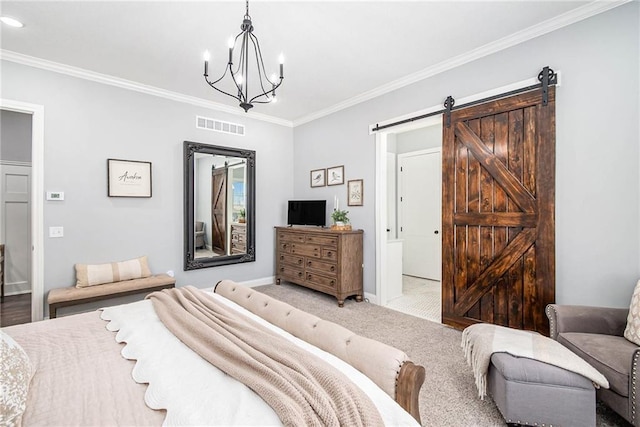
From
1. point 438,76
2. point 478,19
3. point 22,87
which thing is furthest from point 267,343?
point 22,87

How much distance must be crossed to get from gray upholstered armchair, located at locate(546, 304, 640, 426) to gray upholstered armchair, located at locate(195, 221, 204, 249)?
160 inches

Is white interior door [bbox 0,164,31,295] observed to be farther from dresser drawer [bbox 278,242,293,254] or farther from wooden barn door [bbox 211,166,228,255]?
dresser drawer [bbox 278,242,293,254]

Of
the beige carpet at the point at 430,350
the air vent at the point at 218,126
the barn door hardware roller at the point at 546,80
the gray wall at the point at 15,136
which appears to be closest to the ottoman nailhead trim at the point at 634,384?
the beige carpet at the point at 430,350

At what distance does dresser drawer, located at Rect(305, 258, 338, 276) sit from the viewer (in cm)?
Answer: 409

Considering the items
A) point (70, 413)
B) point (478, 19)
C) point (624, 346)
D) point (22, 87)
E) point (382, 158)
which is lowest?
point (624, 346)

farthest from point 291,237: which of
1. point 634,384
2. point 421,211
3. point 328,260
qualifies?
point 634,384

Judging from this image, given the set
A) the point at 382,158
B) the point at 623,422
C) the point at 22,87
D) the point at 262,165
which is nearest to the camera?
the point at 623,422

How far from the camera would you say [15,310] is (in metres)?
3.84

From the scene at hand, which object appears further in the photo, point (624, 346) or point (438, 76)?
point (438, 76)

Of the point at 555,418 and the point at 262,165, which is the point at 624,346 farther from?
the point at 262,165

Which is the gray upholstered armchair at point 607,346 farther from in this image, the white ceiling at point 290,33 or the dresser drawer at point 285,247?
the dresser drawer at point 285,247

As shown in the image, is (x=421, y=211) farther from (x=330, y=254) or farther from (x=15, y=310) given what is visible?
(x=15, y=310)

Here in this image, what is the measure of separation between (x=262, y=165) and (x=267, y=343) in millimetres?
3985

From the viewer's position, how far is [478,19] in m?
2.58
